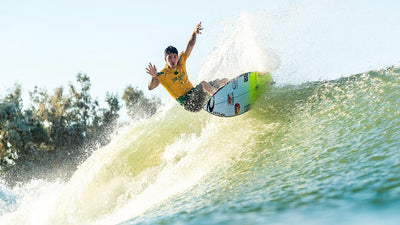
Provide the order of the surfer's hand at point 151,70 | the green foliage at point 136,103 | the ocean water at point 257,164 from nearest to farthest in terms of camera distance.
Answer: the ocean water at point 257,164
the surfer's hand at point 151,70
the green foliage at point 136,103

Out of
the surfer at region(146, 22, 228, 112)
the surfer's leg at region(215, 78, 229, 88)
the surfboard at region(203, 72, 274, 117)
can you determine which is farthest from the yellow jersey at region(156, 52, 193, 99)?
the surfer's leg at region(215, 78, 229, 88)

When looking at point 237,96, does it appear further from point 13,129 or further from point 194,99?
point 13,129

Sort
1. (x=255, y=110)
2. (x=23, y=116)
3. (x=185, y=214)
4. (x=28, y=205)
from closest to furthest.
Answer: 1. (x=185, y=214)
2. (x=255, y=110)
3. (x=28, y=205)
4. (x=23, y=116)

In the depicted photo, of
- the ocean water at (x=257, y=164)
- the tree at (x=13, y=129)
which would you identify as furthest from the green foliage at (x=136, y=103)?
the ocean water at (x=257, y=164)

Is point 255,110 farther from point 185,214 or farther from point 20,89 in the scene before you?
point 20,89

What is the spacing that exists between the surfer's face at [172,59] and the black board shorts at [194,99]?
0.78m

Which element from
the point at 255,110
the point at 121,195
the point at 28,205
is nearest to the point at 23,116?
the point at 28,205

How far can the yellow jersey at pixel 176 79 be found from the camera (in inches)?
318

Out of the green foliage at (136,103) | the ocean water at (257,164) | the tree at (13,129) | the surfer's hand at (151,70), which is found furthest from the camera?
the green foliage at (136,103)

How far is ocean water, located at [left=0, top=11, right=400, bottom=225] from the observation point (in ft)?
12.6

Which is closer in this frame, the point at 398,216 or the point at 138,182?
the point at 398,216

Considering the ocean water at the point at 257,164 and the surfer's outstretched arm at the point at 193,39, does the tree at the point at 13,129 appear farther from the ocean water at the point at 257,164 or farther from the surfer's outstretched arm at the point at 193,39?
the surfer's outstretched arm at the point at 193,39

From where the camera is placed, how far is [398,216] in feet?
10.2

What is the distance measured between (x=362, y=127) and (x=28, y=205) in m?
11.4
